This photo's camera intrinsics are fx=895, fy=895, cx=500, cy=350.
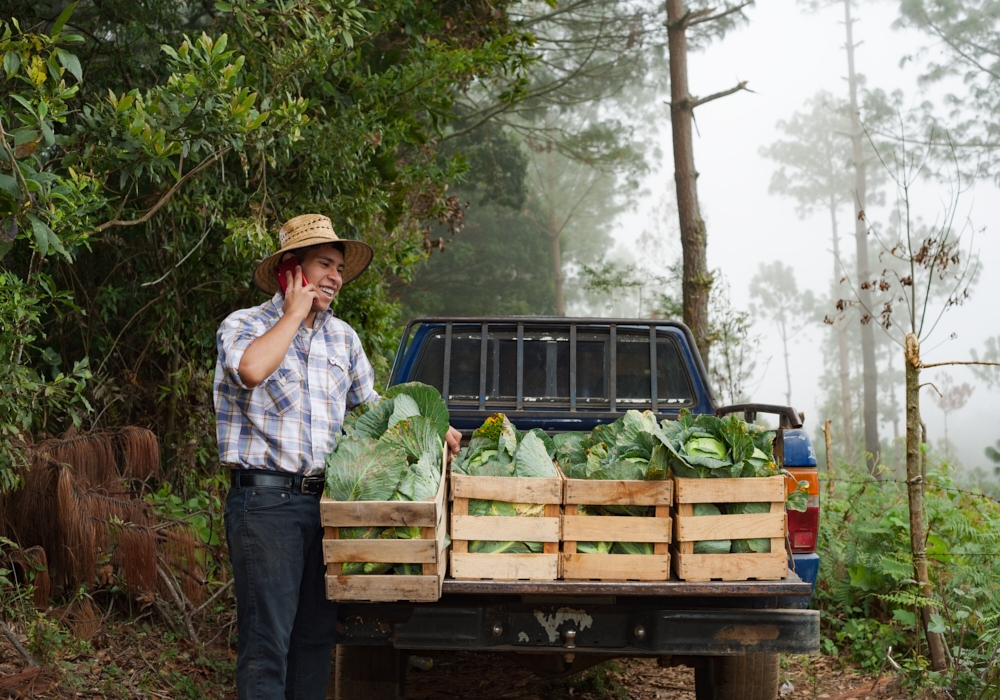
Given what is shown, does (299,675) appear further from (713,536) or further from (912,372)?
(912,372)

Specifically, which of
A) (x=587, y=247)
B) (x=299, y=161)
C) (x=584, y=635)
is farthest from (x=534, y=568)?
(x=587, y=247)

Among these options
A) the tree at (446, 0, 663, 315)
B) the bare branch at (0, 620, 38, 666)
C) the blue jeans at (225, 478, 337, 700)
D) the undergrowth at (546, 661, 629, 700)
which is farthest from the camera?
the tree at (446, 0, 663, 315)

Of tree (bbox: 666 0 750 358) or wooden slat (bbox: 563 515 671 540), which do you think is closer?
wooden slat (bbox: 563 515 671 540)

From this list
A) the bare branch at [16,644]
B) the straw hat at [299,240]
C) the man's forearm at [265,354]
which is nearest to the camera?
the man's forearm at [265,354]

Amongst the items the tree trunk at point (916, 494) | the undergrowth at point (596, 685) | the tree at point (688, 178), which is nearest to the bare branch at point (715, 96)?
the tree at point (688, 178)

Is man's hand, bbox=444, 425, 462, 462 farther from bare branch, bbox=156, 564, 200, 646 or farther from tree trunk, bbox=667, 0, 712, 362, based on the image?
tree trunk, bbox=667, 0, 712, 362

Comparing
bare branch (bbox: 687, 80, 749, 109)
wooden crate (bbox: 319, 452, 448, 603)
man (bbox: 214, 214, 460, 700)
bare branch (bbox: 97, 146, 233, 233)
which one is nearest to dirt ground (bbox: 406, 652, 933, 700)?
man (bbox: 214, 214, 460, 700)

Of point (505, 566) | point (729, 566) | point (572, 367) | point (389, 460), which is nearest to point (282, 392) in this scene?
point (389, 460)

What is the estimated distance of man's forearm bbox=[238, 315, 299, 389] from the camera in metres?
3.23

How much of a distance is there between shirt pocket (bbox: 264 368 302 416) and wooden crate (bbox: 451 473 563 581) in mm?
709

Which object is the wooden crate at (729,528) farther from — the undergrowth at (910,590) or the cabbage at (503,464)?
the undergrowth at (910,590)

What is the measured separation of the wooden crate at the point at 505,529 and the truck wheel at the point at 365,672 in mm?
883

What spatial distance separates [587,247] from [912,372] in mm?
51068

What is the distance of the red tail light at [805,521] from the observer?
4.04 m
